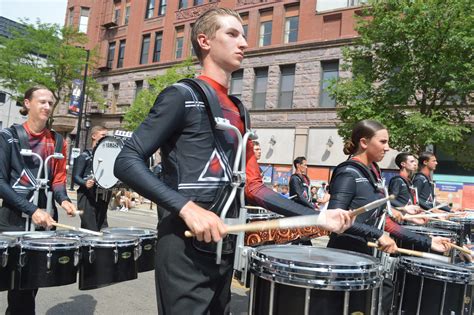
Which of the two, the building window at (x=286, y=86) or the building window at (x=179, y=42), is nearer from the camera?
the building window at (x=286, y=86)

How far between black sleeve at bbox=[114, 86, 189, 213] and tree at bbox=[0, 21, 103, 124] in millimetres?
27940

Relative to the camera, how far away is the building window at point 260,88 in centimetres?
2594

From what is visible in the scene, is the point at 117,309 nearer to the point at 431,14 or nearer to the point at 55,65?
the point at 431,14

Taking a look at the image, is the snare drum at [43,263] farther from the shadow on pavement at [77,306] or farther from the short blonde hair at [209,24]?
the short blonde hair at [209,24]

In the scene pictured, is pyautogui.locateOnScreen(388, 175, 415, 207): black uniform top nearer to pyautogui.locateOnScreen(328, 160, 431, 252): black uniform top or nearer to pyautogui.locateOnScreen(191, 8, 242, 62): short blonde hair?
pyautogui.locateOnScreen(328, 160, 431, 252): black uniform top

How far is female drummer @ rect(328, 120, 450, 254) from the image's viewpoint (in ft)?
12.4

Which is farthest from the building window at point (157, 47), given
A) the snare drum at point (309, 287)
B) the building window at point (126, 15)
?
the snare drum at point (309, 287)

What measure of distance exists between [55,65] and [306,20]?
15.7 m

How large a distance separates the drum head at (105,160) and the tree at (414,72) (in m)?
9.25

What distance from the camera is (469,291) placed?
3664 millimetres

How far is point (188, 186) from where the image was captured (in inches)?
77.7

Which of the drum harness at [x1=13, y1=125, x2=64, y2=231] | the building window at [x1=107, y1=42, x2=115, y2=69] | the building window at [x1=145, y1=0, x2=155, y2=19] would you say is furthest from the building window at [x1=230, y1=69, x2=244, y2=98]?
the drum harness at [x1=13, y1=125, x2=64, y2=231]

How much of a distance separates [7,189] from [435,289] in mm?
3449

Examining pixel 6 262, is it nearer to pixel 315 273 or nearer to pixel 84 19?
pixel 315 273
